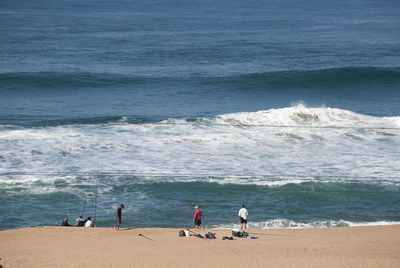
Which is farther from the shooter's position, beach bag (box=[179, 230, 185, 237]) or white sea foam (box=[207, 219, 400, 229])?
white sea foam (box=[207, 219, 400, 229])

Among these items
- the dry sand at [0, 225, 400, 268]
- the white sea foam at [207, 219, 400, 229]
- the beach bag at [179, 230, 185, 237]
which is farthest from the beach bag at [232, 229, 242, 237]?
the white sea foam at [207, 219, 400, 229]

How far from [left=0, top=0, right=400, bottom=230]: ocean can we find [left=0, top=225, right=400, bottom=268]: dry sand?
1.95 meters

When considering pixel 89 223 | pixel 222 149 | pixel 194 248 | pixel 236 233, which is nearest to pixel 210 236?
pixel 236 233

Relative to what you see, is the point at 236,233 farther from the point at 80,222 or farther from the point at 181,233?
the point at 80,222

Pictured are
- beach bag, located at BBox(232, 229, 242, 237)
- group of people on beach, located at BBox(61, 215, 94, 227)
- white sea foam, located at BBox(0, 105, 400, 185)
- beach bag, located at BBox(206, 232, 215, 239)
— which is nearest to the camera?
beach bag, located at BBox(206, 232, 215, 239)

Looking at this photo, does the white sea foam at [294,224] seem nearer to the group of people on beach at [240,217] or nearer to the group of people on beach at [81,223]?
the group of people on beach at [240,217]

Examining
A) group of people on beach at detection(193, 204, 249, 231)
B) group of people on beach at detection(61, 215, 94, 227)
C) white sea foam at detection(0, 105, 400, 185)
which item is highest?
white sea foam at detection(0, 105, 400, 185)

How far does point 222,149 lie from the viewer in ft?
100

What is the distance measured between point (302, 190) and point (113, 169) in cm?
927

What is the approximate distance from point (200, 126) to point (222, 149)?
4.96 metres

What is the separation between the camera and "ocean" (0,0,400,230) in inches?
918

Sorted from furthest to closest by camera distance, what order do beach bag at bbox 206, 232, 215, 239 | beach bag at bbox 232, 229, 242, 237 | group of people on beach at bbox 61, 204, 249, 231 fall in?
1. group of people on beach at bbox 61, 204, 249, 231
2. beach bag at bbox 232, 229, 242, 237
3. beach bag at bbox 206, 232, 215, 239

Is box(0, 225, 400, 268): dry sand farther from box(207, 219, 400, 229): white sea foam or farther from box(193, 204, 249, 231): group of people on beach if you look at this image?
box(207, 219, 400, 229): white sea foam

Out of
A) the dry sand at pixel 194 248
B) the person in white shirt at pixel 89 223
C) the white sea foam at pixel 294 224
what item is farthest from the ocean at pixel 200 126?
the dry sand at pixel 194 248
